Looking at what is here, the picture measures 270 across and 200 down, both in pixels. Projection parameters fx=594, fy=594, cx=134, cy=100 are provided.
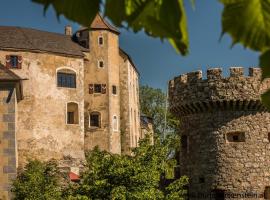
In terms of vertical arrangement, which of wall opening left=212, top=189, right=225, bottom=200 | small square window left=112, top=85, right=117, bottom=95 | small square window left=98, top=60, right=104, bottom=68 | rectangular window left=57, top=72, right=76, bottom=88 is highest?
small square window left=98, top=60, right=104, bottom=68

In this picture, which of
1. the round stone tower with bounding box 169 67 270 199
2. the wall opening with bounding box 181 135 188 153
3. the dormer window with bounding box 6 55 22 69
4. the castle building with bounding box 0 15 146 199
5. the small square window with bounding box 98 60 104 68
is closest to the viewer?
the round stone tower with bounding box 169 67 270 199

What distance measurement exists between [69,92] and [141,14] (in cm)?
3841

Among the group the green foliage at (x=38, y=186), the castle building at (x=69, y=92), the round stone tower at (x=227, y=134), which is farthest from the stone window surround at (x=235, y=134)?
the castle building at (x=69, y=92)

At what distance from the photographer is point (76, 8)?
1.43 m

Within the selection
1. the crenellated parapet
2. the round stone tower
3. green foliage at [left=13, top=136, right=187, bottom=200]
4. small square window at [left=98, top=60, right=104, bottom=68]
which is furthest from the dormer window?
the crenellated parapet

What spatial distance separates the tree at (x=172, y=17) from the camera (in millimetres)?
1296

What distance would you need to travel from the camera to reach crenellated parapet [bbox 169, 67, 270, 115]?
2402cm

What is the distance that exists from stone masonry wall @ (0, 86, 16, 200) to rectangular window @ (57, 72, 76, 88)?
1361cm

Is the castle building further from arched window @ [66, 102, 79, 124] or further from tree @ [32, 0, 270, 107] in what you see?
tree @ [32, 0, 270, 107]

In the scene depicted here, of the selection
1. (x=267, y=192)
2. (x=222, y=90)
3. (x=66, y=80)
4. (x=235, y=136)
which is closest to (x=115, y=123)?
(x=66, y=80)

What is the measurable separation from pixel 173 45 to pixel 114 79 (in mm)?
41415

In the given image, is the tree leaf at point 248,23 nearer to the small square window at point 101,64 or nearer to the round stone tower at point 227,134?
the round stone tower at point 227,134

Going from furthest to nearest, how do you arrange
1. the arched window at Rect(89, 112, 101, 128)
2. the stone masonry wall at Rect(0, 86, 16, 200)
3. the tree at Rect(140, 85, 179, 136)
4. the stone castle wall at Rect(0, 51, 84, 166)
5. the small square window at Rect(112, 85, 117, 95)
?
→ the tree at Rect(140, 85, 179, 136) < the small square window at Rect(112, 85, 117, 95) < the arched window at Rect(89, 112, 101, 128) < the stone castle wall at Rect(0, 51, 84, 166) < the stone masonry wall at Rect(0, 86, 16, 200)

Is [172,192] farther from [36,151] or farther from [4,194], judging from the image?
[36,151]
